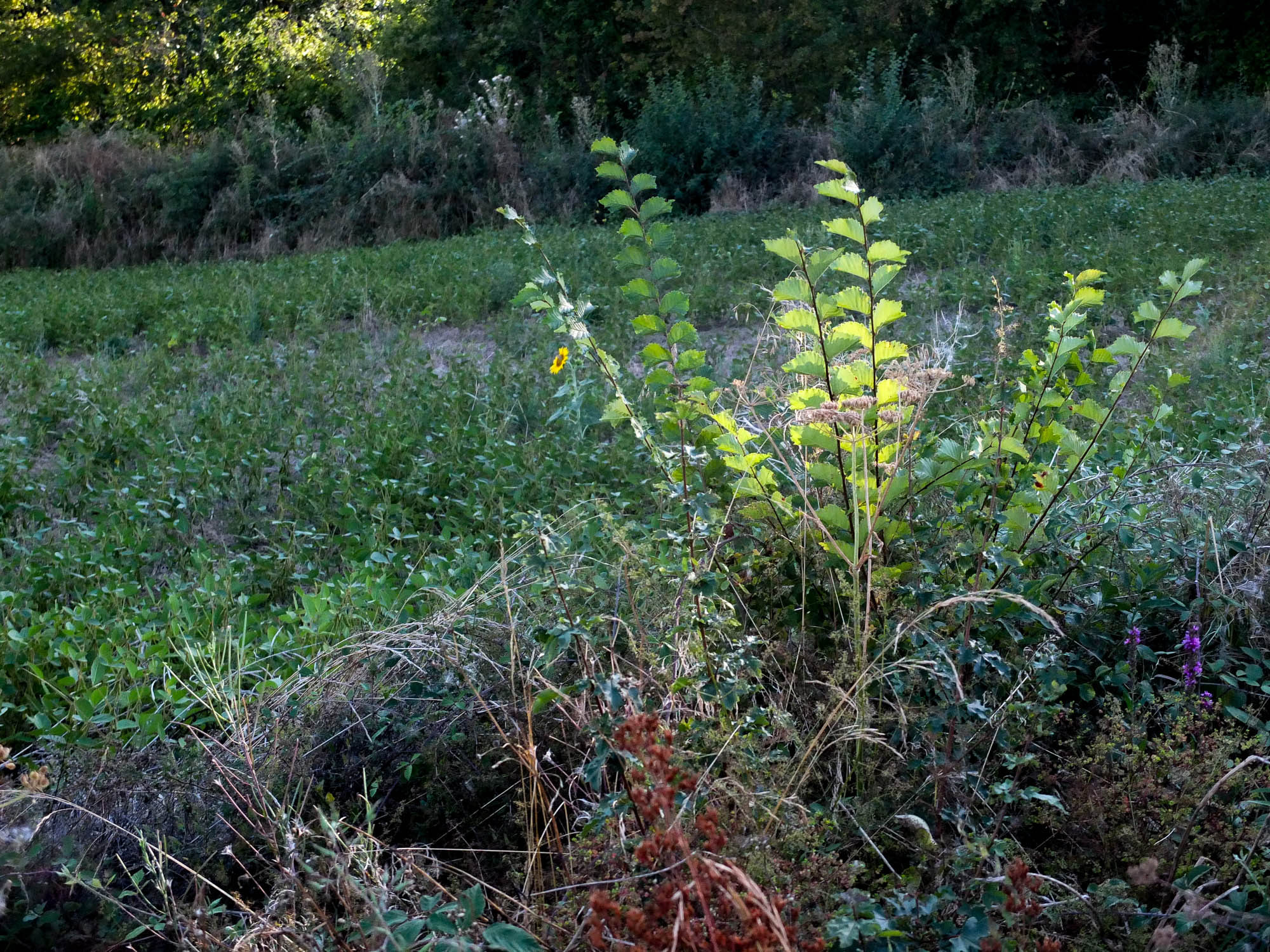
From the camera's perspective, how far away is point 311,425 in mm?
5887

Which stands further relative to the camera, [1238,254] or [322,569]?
[1238,254]

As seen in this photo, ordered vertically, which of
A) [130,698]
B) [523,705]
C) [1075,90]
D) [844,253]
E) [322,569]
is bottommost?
[1075,90]

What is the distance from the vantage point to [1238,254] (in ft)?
27.1

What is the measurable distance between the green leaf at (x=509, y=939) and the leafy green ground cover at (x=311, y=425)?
138cm

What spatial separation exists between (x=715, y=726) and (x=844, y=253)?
3.37ft

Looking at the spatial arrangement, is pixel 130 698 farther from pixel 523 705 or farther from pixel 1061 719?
pixel 1061 719

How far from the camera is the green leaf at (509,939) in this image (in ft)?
5.33

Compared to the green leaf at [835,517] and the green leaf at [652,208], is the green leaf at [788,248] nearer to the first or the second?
the green leaf at [652,208]

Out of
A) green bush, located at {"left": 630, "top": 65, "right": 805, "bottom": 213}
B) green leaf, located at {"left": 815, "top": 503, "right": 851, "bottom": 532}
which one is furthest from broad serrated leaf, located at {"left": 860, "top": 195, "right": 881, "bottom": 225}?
green bush, located at {"left": 630, "top": 65, "right": 805, "bottom": 213}

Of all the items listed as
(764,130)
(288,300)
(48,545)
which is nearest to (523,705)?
(48,545)

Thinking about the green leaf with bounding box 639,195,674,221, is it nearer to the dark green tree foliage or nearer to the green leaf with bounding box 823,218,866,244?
the green leaf with bounding box 823,218,866,244

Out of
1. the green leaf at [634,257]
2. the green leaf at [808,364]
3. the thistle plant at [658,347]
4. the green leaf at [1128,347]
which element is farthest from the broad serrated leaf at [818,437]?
the green leaf at [1128,347]

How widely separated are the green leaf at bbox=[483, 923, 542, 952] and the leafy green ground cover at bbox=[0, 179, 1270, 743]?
1.38m

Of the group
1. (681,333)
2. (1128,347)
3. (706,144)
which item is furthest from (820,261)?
(706,144)
